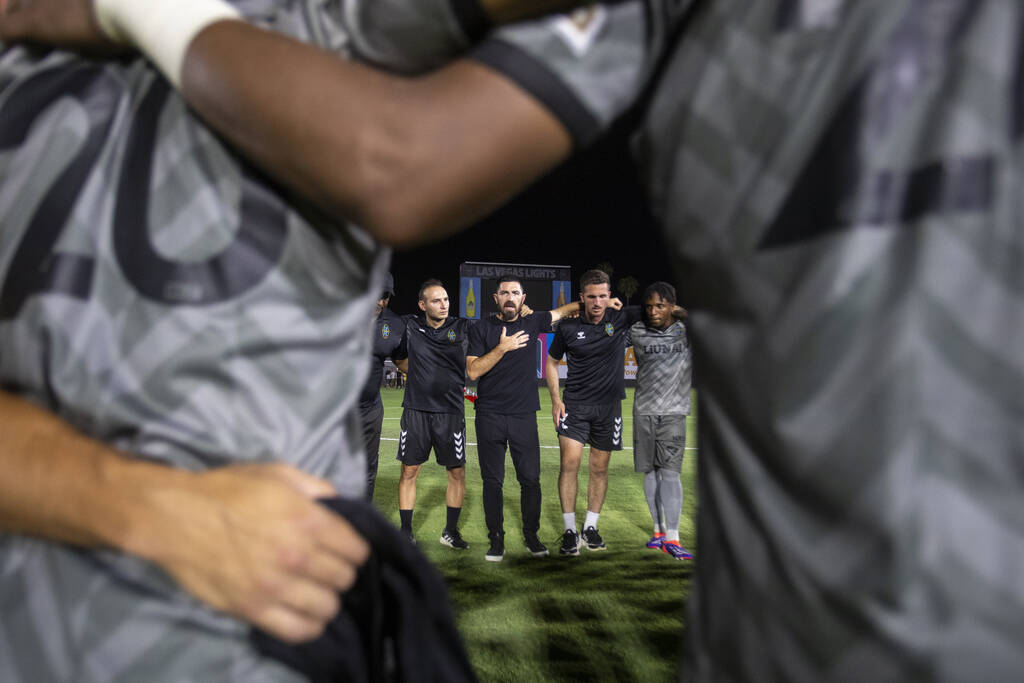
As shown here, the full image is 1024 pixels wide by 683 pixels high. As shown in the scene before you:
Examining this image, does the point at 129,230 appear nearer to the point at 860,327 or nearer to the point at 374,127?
the point at 374,127

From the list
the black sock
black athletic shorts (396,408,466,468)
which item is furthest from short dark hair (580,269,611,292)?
the black sock

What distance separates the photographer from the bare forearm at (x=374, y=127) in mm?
518

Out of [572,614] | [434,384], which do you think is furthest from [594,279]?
[572,614]

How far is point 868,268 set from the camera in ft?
1.54

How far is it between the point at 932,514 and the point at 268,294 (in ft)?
1.94

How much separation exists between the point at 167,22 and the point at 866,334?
25.5 inches

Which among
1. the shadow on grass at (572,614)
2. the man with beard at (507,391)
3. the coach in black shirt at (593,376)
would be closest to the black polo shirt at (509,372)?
the man with beard at (507,391)

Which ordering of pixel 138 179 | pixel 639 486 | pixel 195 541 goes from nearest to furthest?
pixel 195 541, pixel 138 179, pixel 639 486

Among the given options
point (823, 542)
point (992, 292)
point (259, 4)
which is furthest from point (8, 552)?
point (992, 292)

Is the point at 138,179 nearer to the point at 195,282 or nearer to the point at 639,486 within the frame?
the point at 195,282

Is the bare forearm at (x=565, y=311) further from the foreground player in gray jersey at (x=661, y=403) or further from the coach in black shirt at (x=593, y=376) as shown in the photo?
the foreground player in gray jersey at (x=661, y=403)

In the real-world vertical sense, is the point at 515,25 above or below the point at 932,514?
above

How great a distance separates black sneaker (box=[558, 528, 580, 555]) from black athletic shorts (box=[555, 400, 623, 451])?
3.45 ft

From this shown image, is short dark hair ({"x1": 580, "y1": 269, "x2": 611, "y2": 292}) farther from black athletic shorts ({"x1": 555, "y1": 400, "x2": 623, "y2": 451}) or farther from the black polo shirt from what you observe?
black athletic shorts ({"x1": 555, "y1": 400, "x2": 623, "y2": 451})
